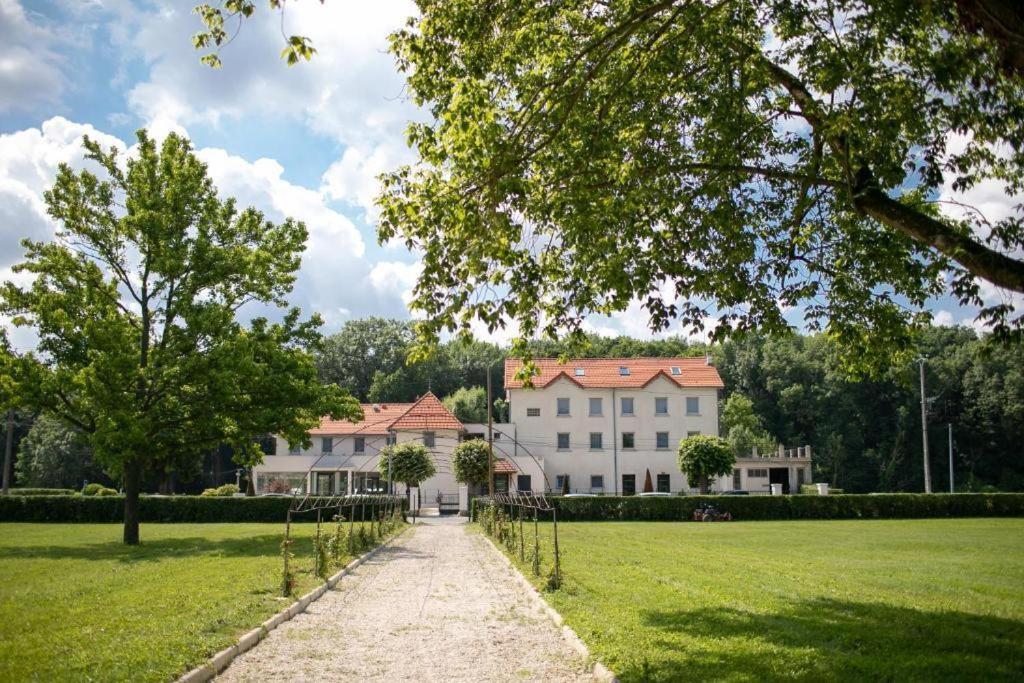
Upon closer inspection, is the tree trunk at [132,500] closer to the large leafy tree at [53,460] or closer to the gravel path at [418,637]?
the gravel path at [418,637]

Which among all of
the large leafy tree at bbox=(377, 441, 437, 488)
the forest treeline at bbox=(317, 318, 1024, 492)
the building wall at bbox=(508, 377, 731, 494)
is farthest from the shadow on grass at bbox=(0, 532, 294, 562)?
the forest treeline at bbox=(317, 318, 1024, 492)

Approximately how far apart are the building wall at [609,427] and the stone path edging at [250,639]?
42.9 m

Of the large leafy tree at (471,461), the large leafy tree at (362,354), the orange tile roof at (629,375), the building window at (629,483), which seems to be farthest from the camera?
the large leafy tree at (362,354)

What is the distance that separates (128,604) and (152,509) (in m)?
30.4

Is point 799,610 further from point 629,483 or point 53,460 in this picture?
point 53,460

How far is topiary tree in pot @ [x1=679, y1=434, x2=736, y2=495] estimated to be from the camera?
4819cm

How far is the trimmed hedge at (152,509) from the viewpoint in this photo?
3731 centimetres

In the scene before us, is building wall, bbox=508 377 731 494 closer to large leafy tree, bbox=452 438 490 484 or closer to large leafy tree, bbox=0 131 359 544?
large leafy tree, bbox=452 438 490 484

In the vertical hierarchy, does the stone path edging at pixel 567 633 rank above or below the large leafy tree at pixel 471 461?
below

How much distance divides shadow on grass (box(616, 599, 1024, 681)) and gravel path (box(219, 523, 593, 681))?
1.15m

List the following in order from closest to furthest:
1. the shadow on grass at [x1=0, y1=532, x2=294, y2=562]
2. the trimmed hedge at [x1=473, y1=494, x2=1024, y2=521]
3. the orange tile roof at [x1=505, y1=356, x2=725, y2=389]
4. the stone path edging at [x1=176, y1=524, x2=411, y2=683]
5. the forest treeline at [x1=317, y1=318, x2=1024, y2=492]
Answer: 1. the stone path edging at [x1=176, y1=524, x2=411, y2=683]
2. the shadow on grass at [x1=0, y1=532, x2=294, y2=562]
3. the trimmed hedge at [x1=473, y1=494, x2=1024, y2=521]
4. the orange tile roof at [x1=505, y1=356, x2=725, y2=389]
5. the forest treeline at [x1=317, y1=318, x2=1024, y2=492]

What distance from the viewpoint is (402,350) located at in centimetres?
9312

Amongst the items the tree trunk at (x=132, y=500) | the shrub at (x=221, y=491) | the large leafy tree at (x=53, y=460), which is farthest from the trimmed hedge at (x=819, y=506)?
the large leafy tree at (x=53, y=460)

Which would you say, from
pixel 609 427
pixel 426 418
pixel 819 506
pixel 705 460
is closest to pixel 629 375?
pixel 609 427
